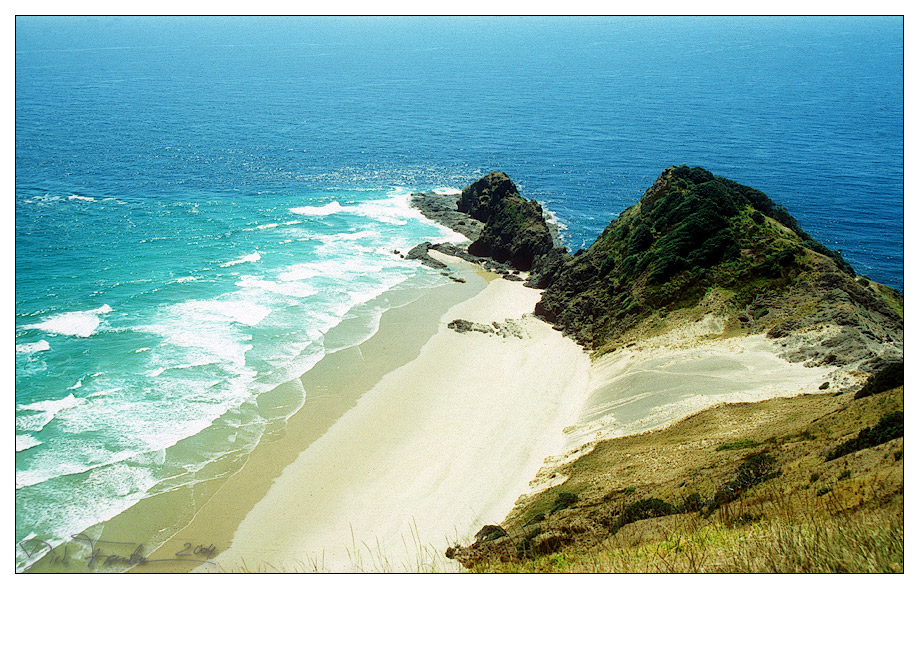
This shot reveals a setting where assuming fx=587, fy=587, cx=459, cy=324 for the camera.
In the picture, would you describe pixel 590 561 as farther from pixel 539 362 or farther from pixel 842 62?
pixel 842 62

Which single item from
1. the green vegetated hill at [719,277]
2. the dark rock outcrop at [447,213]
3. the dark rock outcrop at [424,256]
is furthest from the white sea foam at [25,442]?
the dark rock outcrop at [447,213]

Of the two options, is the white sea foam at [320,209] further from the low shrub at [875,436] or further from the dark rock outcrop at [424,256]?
the low shrub at [875,436]

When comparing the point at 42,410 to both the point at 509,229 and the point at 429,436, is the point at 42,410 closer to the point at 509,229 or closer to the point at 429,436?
the point at 429,436

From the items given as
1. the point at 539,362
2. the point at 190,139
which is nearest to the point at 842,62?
the point at 190,139

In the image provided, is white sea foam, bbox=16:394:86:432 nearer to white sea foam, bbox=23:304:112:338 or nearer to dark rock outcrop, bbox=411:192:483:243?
white sea foam, bbox=23:304:112:338

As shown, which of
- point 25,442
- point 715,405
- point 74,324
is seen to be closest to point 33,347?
point 74,324

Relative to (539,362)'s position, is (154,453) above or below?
below
